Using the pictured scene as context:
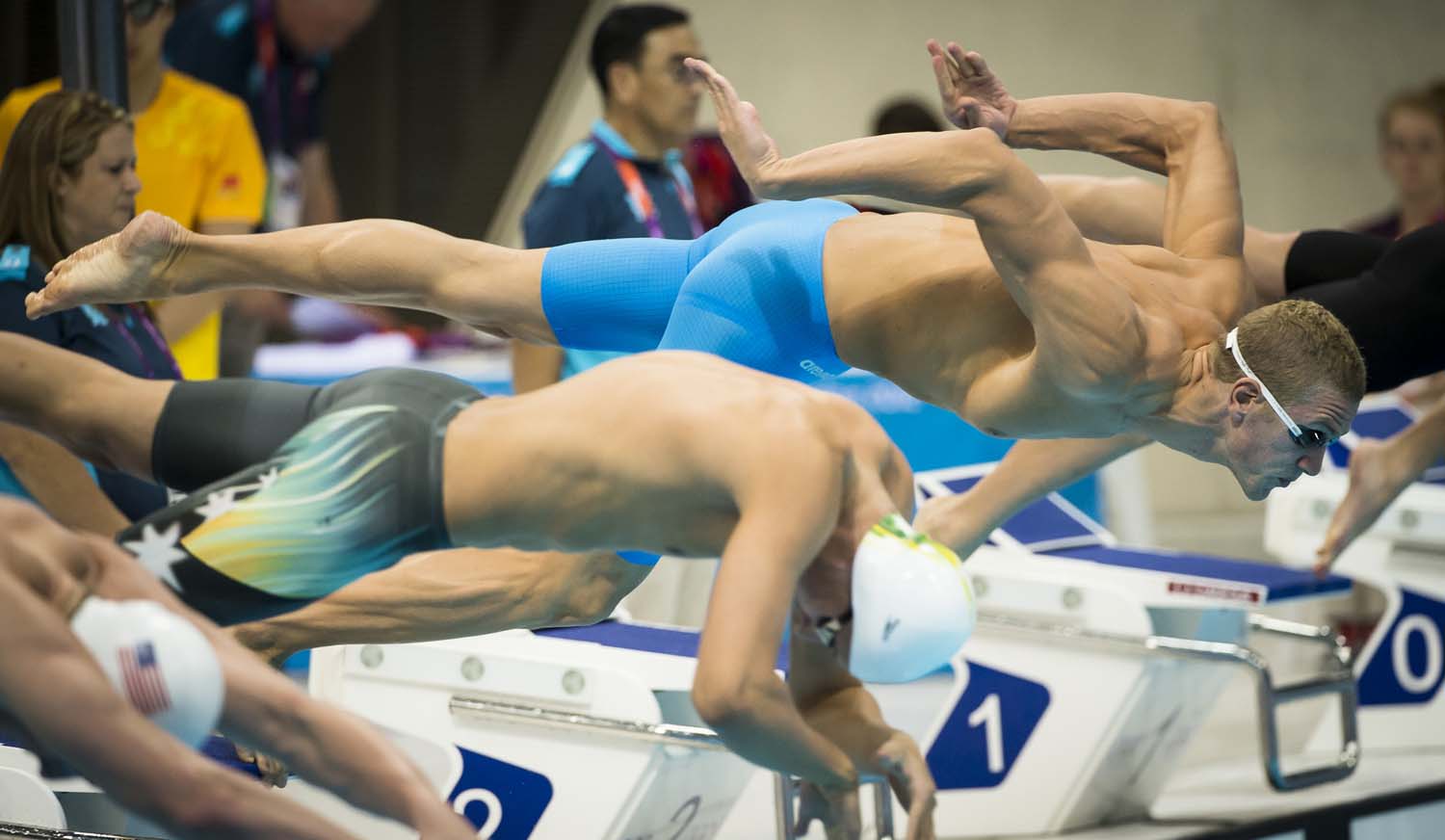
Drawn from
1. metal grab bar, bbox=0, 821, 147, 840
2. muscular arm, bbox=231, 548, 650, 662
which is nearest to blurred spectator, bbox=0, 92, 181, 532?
muscular arm, bbox=231, 548, 650, 662

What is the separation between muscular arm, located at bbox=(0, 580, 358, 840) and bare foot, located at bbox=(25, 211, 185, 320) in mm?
1186

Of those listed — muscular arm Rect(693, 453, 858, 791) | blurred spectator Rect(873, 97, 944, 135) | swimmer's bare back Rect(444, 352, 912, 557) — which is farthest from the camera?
blurred spectator Rect(873, 97, 944, 135)

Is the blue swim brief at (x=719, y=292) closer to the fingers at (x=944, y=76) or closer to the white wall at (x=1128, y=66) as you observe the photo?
the fingers at (x=944, y=76)

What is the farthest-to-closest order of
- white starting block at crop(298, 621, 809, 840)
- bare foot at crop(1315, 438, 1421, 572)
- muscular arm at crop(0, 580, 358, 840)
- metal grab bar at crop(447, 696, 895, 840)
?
bare foot at crop(1315, 438, 1421, 572) → white starting block at crop(298, 621, 809, 840) → metal grab bar at crop(447, 696, 895, 840) → muscular arm at crop(0, 580, 358, 840)

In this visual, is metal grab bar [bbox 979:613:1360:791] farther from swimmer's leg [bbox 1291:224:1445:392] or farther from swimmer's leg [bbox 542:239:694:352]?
swimmer's leg [bbox 542:239:694:352]

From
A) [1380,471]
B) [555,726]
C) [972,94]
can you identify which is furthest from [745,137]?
[1380,471]

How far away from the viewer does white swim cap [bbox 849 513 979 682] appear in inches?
96.4

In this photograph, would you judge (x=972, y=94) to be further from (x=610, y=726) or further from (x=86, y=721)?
(x=86, y=721)

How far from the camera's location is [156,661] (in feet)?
6.97

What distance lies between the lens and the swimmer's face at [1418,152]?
6.12 meters

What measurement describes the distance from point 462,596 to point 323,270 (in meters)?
0.68

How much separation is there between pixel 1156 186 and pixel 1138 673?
1.39m

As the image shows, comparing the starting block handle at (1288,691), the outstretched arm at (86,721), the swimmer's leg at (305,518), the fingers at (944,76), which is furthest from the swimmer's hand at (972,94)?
the outstretched arm at (86,721)

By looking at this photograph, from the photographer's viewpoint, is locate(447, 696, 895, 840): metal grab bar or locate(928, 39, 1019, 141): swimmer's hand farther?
locate(928, 39, 1019, 141): swimmer's hand
